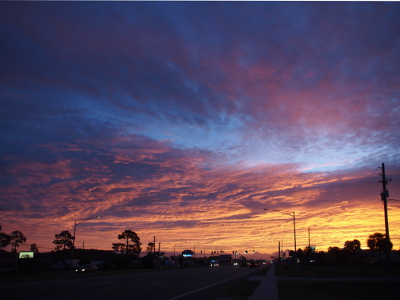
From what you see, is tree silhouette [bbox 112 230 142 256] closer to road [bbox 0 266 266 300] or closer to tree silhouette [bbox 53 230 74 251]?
tree silhouette [bbox 53 230 74 251]

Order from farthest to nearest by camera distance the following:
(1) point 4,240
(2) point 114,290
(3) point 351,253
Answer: (3) point 351,253 → (1) point 4,240 → (2) point 114,290

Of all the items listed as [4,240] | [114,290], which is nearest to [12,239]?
[4,240]

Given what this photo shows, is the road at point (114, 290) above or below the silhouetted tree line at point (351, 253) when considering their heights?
above

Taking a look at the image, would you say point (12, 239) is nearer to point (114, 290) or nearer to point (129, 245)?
point (129, 245)

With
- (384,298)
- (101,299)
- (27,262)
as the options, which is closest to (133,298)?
(101,299)

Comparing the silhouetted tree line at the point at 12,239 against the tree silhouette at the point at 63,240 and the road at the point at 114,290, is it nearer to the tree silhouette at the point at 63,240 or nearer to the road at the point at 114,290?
the tree silhouette at the point at 63,240

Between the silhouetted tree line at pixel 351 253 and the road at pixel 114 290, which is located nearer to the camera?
the road at pixel 114 290

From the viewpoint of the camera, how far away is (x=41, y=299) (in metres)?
17.6

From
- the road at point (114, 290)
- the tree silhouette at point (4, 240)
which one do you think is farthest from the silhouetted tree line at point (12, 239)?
the road at point (114, 290)

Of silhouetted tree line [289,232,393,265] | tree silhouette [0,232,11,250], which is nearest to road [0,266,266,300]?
silhouetted tree line [289,232,393,265]

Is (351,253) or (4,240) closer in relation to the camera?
(4,240)

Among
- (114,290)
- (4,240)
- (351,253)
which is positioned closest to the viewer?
(114,290)

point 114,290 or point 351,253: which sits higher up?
point 114,290

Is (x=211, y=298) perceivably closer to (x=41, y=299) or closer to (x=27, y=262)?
(x=41, y=299)
